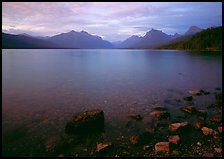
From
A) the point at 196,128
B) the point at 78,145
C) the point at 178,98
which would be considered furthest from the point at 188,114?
the point at 78,145

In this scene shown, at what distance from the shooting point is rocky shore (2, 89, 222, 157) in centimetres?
1323

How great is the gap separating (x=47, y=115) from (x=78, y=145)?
23.9ft

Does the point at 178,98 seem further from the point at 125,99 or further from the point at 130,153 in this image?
the point at 130,153

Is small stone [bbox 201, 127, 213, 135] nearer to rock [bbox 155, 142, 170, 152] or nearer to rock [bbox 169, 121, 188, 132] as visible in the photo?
rock [bbox 169, 121, 188, 132]

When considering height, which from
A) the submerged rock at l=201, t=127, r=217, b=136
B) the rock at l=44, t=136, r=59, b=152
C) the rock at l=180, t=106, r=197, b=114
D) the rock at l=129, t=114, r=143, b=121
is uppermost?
the rock at l=180, t=106, r=197, b=114

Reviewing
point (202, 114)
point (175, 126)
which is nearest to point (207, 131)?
point (175, 126)

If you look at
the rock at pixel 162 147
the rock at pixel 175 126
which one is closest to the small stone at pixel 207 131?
the rock at pixel 175 126

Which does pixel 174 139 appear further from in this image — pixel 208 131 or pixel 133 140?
pixel 208 131

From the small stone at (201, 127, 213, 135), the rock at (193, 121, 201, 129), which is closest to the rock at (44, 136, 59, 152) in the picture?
the small stone at (201, 127, 213, 135)

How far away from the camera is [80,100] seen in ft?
85.0

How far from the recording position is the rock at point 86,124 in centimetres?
1591

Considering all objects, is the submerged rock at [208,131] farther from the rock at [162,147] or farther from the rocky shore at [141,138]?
the rock at [162,147]

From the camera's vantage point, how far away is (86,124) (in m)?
15.9

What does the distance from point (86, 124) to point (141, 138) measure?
173 inches
